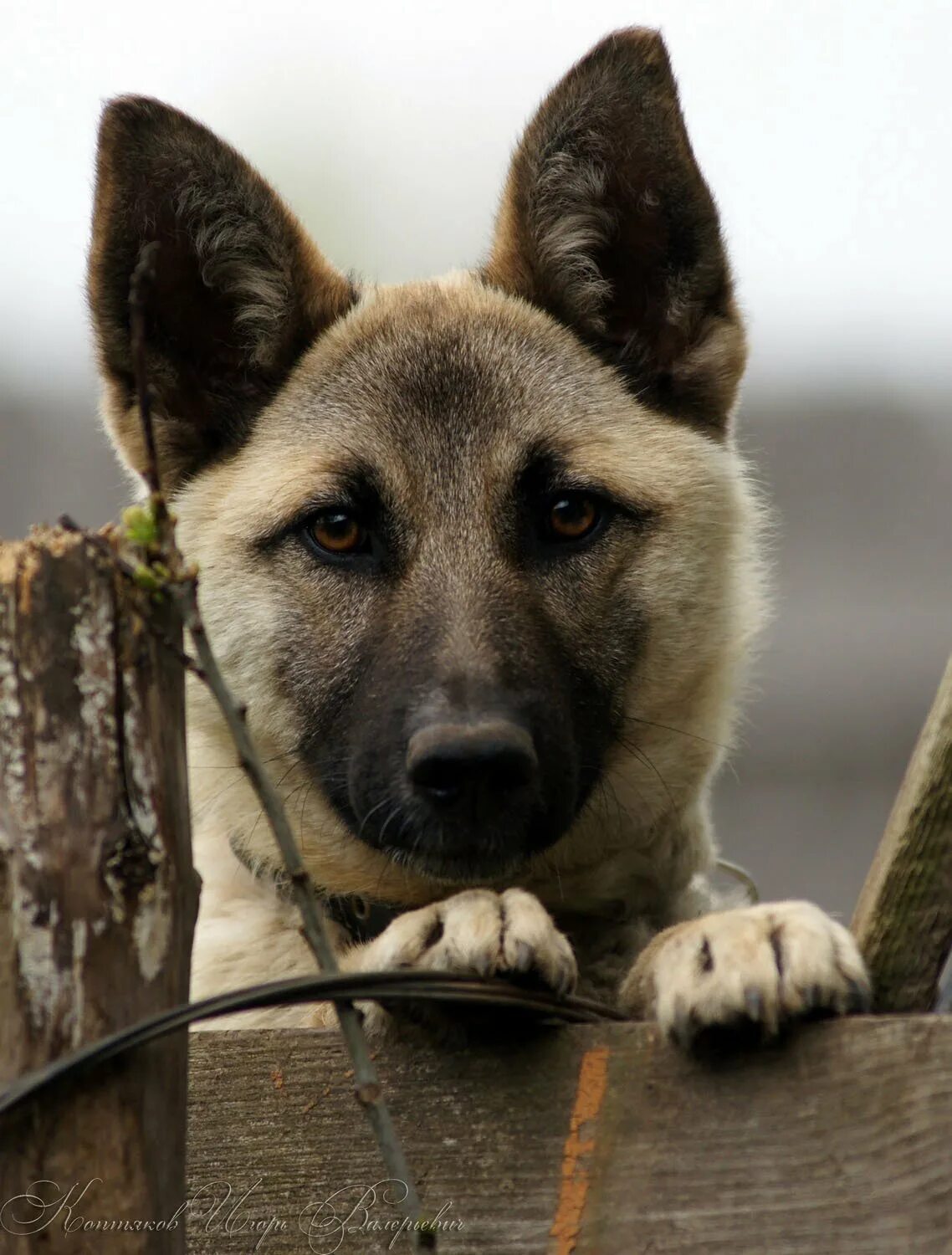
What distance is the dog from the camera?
3.01 m

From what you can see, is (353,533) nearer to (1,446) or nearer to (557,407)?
(557,407)

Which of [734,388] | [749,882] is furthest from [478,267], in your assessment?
[749,882]

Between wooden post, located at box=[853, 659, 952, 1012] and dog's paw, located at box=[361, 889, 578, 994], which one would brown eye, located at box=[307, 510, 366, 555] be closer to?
dog's paw, located at box=[361, 889, 578, 994]

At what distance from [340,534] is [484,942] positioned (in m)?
1.39

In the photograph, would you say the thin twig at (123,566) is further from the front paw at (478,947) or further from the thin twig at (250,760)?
the front paw at (478,947)

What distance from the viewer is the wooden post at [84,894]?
5.30 ft

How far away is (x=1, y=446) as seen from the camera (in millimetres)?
7559

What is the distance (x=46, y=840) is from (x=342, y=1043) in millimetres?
705

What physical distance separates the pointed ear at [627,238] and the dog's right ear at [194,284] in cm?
57

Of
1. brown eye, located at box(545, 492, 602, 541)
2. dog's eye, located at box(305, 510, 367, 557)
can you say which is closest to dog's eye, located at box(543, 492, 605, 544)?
brown eye, located at box(545, 492, 602, 541)

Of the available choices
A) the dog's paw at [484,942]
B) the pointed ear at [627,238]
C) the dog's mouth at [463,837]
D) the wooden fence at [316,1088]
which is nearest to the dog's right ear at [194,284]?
the pointed ear at [627,238]

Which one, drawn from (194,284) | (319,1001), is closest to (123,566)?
(319,1001)

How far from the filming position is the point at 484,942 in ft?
7.47

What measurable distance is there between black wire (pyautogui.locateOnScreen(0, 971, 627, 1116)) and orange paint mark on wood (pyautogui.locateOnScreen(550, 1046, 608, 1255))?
0.31ft
